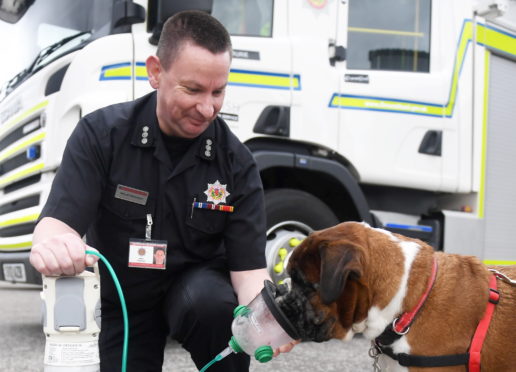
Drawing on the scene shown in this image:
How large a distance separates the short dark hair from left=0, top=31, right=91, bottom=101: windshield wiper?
1709 mm

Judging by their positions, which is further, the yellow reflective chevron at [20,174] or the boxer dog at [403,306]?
the yellow reflective chevron at [20,174]

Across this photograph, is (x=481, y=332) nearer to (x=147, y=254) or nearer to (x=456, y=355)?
(x=456, y=355)

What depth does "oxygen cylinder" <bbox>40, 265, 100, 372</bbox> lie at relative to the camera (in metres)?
1.94

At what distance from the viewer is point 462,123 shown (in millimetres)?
4992

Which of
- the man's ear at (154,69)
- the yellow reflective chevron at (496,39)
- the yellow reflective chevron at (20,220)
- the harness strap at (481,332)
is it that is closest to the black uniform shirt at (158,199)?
the man's ear at (154,69)

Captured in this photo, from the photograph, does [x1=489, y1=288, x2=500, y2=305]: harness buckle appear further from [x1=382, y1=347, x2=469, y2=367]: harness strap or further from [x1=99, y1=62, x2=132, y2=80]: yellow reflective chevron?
[x1=99, y1=62, x2=132, y2=80]: yellow reflective chevron

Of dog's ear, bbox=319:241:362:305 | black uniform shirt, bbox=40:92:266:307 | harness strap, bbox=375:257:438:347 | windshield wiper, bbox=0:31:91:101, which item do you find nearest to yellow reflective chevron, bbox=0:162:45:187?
windshield wiper, bbox=0:31:91:101

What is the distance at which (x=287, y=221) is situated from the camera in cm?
434

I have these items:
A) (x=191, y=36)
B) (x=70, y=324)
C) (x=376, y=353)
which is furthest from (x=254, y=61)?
(x=70, y=324)

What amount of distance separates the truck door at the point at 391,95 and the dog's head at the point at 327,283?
225cm

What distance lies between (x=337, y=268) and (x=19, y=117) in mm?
3082

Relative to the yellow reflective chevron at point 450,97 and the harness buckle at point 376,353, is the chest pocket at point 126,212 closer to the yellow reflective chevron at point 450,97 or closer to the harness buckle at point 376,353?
the harness buckle at point 376,353

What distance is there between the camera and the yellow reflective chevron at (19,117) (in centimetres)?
411

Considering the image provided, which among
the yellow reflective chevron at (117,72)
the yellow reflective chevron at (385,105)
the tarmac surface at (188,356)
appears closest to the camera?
the tarmac surface at (188,356)
